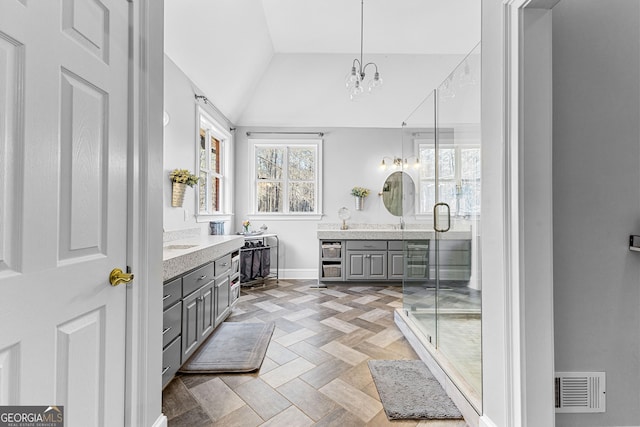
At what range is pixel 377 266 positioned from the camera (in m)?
4.37

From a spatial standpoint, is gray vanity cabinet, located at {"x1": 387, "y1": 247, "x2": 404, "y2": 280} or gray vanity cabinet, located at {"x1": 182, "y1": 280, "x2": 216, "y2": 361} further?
gray vanity cabinet, located at {"x1": 387, "y1": 247, "x2": 404, "y2": 280}

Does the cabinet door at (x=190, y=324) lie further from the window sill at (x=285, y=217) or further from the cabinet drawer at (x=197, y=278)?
the window sill at (x=285, y=217)

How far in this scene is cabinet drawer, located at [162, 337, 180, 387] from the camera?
5.66 ft

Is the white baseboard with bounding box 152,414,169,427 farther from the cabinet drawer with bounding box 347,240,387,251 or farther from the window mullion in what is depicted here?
the window mullion

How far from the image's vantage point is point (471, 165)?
1971 millimetres

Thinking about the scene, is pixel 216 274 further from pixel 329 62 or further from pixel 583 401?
pixel 329 62

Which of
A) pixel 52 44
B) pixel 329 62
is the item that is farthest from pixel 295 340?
pixel 329 62

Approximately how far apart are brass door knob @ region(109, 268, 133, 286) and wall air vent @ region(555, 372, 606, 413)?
192 cm

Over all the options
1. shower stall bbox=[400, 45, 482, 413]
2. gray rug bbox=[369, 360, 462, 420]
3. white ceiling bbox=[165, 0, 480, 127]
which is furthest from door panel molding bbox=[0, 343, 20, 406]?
A: white ceiling bbox=[165, 0, 480, 127]

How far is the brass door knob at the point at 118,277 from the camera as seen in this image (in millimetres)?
1057

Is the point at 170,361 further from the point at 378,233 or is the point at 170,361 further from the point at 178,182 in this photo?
the point at 378,233

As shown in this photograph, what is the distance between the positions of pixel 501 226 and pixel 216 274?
2233 mm

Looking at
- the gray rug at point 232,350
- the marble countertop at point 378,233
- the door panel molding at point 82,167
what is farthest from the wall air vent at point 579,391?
the door panel molding at point 82,167

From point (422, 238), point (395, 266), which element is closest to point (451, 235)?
point (422, 238)
